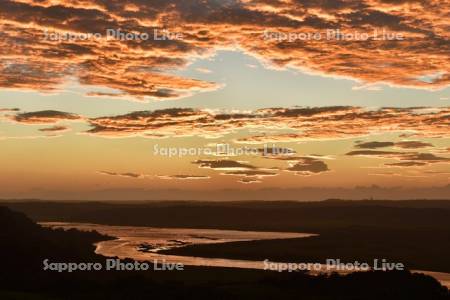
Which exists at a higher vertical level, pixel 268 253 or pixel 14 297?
pixel 14 297

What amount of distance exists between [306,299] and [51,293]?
25544 mm

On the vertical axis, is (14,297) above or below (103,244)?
above

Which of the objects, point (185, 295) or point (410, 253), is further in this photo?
point (410, 253)

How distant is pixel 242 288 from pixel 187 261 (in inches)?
1375

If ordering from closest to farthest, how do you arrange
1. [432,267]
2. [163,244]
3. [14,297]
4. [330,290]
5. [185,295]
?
[14,297] → [185,295] → [330,290] → [432,267] → [163,244]

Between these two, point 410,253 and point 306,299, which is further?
point 410,253

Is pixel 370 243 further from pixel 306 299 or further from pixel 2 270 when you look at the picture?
pixel 2 270

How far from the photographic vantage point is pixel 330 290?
201 ft

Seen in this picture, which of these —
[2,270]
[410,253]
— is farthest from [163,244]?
[2,270]

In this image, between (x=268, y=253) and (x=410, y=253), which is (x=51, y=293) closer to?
(x=268, y=253)

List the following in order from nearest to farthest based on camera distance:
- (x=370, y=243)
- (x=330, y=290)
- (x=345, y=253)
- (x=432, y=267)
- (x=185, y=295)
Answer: (x=185, y=295), (x=330, y=290), (x=432, y=267), (x=345, y=253), (x=370, y=243)

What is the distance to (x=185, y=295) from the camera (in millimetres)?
55875

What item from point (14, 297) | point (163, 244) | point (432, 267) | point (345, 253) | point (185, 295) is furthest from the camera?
point (163, 244)

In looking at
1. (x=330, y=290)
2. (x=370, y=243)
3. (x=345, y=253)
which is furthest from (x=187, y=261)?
(x=370, y=243)
